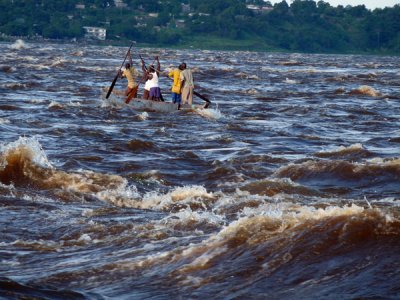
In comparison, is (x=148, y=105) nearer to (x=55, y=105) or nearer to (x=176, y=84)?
(x=176, y=84)

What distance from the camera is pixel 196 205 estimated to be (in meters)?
14.4

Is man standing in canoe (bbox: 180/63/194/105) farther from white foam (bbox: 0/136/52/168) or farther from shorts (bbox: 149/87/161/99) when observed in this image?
white foam (bbox: 0/136/52/168)

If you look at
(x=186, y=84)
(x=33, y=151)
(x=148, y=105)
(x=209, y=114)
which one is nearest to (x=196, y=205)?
(x=33, y=151)

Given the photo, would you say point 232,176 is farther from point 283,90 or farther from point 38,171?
point 283,90

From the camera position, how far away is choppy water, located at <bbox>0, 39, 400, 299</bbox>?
9.59m

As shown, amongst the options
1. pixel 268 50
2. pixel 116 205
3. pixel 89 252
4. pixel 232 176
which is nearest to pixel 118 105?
pixel 232 176

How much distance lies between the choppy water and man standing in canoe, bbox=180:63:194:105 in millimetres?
911

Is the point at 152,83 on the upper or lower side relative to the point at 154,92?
upper

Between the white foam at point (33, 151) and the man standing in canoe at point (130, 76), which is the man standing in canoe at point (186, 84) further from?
the white foam at point (33, 151)

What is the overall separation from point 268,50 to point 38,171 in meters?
166

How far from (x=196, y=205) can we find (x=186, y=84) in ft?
52.9

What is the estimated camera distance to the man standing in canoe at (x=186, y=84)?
29.7 meters

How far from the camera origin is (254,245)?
1054cm

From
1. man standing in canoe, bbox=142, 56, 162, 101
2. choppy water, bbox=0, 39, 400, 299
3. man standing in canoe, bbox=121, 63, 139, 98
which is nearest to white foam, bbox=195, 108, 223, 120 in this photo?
choppy water, bbox=0, 39, 400, 299
